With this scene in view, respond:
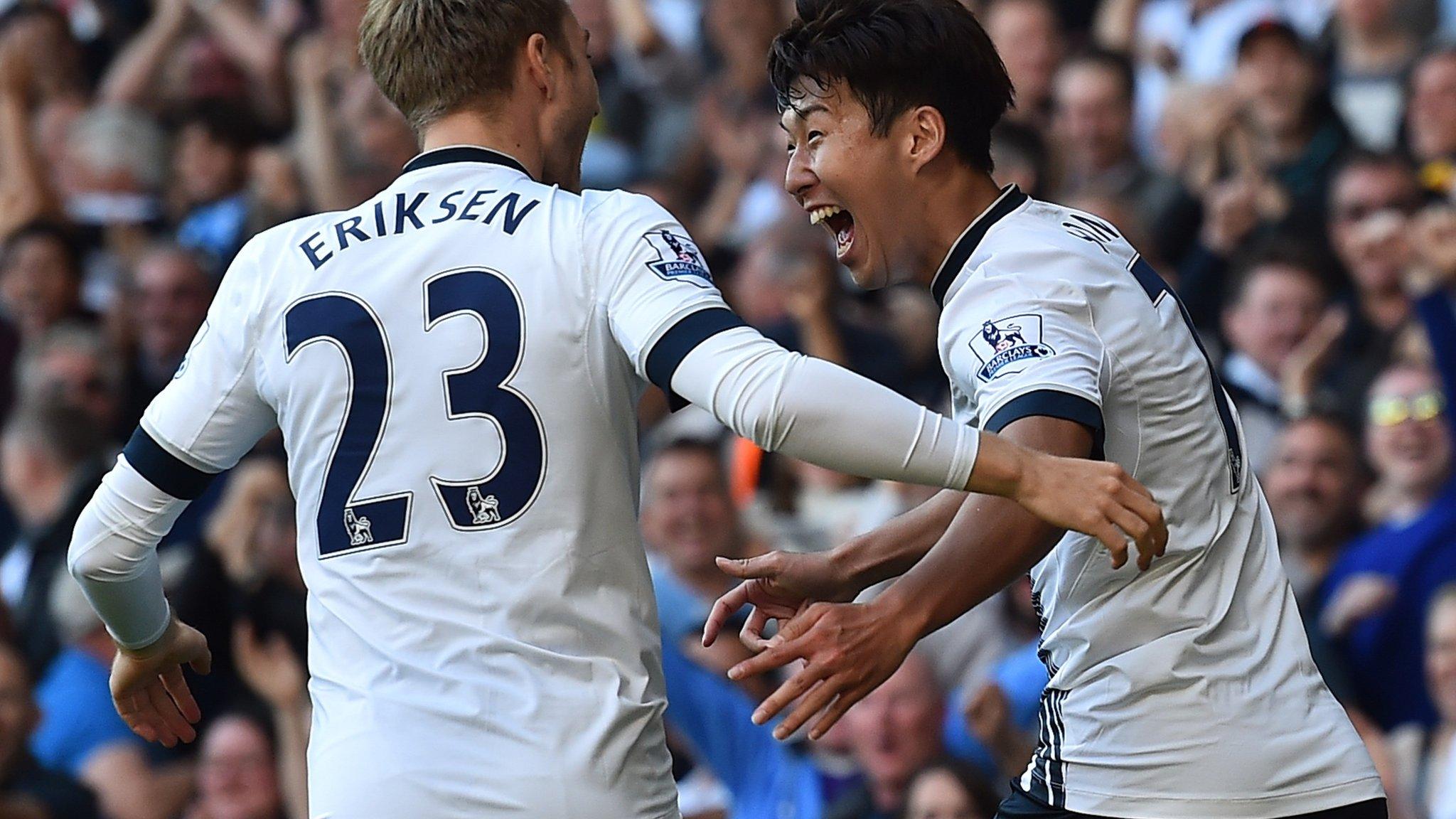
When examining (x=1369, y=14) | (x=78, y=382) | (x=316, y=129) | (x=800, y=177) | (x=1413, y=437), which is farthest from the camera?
(x=316, y=129)

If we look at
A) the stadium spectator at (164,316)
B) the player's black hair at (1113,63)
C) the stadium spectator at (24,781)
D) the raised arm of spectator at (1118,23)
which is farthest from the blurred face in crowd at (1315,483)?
the stadium spectator at (164,316)

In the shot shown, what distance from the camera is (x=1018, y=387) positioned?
9.73ft

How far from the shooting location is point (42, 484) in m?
7.91

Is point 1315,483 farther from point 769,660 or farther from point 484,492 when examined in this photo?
point 484,492

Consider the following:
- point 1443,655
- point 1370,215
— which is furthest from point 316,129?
point 1443,655

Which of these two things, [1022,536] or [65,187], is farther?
[65,187]

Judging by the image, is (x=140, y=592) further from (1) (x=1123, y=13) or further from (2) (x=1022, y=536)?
(1) (x=1123, y=13)

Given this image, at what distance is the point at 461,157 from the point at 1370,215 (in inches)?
173

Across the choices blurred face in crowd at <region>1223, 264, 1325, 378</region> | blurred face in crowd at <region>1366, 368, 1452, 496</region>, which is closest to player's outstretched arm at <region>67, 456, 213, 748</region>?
blurred face in crowd at <region>1366, 368, 1452, 496</region>

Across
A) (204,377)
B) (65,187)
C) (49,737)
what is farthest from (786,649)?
(65,187)

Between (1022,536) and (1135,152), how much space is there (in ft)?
16.0

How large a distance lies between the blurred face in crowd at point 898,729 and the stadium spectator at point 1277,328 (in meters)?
1.54

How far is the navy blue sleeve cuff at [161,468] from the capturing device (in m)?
3.19

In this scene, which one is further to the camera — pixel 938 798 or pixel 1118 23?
pixel 1118 23
